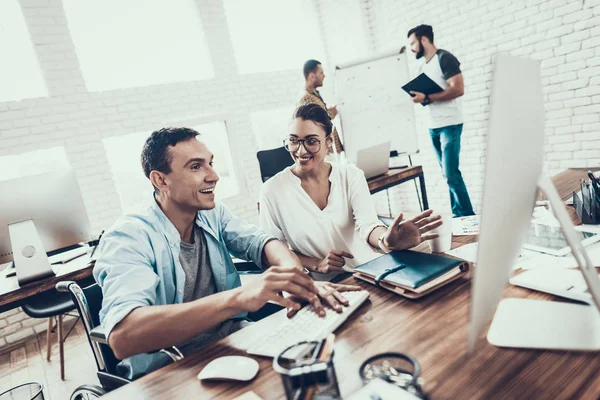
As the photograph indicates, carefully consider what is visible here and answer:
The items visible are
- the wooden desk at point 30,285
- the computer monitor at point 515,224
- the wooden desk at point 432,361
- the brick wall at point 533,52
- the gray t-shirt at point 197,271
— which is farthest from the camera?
the brick wall at point 533,52

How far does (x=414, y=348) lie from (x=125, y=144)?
3.69m

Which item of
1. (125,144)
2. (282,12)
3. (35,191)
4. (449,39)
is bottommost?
(35,191)

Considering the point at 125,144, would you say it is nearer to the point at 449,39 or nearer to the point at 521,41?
the point at 449,39

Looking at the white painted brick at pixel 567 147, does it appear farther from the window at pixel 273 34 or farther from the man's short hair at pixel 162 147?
the man's short hair at pixel 162 147

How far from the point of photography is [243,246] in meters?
1.56

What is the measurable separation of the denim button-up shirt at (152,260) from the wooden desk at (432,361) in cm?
25

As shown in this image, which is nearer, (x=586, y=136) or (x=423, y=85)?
(x=586, y=136)

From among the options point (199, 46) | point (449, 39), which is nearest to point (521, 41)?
point (449, 39)

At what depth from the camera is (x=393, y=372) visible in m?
0.67

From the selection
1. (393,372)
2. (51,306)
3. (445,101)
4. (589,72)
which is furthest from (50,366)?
(589,72)

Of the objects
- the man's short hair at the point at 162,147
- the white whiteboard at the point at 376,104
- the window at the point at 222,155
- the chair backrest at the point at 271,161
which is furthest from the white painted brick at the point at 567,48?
the man's short hair at the point at 162,147

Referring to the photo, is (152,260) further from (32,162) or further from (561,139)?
(561,139)

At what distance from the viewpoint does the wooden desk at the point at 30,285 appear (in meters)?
1.68

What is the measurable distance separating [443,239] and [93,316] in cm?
113
